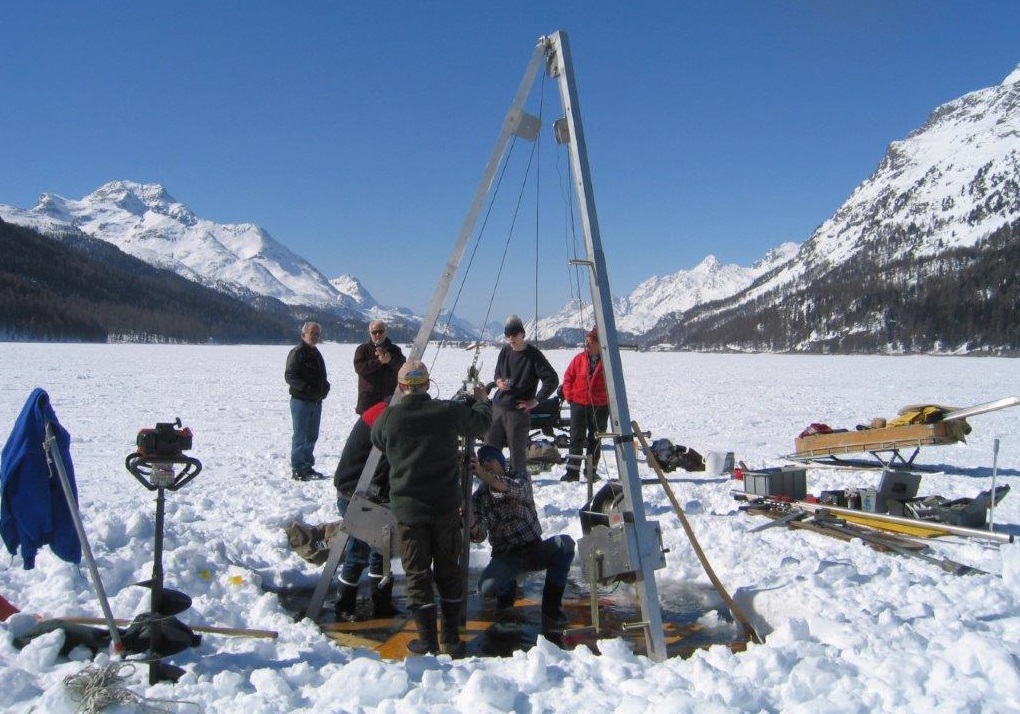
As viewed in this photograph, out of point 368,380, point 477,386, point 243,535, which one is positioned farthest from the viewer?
point 368,380

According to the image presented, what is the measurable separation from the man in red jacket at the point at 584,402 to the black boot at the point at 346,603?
3.93m

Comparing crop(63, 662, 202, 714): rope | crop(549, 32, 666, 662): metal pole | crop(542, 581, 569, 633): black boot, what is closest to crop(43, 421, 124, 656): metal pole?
crop(63, 662, 202, 714): rope

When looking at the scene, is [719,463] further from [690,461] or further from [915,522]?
[915,522]

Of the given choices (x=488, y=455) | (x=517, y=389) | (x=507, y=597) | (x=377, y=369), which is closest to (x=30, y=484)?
(x=488, y=455)

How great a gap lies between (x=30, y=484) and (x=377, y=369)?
361cm

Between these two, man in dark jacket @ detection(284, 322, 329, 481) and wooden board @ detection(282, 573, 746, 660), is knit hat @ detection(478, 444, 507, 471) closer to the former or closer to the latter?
wooden board @ detection(282, 573, 746, 660)

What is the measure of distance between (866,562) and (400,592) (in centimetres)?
359

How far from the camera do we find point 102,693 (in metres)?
3.03

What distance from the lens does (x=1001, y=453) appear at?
11391mm

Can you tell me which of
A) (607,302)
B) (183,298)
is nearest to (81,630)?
(607,302)

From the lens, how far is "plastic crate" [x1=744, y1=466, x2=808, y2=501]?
7457mm

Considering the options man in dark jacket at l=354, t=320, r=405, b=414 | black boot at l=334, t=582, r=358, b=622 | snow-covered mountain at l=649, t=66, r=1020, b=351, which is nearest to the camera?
black boot at l=334, t=582, r=358, b=622

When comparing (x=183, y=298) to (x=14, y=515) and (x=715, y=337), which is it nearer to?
(x=715, y=337)

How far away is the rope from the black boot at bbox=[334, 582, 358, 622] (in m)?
1.72
